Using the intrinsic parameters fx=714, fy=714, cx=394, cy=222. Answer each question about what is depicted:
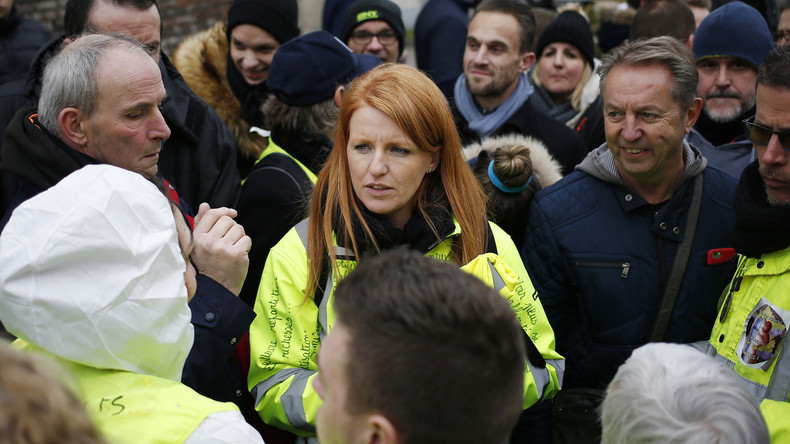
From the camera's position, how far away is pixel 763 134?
102 inches

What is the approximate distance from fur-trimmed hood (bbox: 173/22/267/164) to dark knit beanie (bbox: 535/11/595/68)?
7.83ft

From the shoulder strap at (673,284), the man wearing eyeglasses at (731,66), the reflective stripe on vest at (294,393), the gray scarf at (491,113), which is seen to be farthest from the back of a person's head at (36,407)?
the man wearing eyeglasses at (731,66)

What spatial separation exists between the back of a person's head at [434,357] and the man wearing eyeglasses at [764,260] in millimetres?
1235

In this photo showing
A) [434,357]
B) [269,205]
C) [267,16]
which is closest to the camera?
[434,357]

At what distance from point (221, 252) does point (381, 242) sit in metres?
0.56

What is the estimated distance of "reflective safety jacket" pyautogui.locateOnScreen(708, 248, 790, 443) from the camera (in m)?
2.25

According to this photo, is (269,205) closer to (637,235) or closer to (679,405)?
(637,235)

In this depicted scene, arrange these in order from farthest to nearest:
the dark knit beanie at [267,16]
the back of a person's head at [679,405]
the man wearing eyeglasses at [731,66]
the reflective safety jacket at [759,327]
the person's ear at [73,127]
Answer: the dark knit beanie at [267,16] < the man wearing eyeglasses at [731,66] < the person's ear at [73,127] < the reflective safety jacket at [759,327] < the back of a person's head at [679,405]

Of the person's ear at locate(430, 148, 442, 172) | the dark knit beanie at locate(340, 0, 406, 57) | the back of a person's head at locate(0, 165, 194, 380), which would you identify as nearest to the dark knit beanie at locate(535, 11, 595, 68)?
the dark knit beanie at locate(340, 0, 406, 57)

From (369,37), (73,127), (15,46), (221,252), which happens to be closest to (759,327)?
(221,252)

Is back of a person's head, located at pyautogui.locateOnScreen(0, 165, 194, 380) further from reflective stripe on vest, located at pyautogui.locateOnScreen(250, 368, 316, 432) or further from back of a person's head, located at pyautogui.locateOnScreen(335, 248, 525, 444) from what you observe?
reflective stripe on vest, located at pyautogui.locateOnScreen(250, 368, 316, 432)

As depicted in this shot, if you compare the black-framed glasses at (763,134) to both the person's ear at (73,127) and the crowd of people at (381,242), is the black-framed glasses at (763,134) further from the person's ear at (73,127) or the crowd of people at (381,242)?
the person's ear at (73,127)

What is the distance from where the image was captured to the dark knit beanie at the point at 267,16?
14.7 feet

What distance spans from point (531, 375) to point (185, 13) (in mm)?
7372
